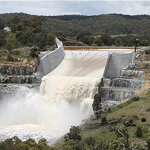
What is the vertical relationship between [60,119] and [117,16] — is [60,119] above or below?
below

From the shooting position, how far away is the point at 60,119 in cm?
3003

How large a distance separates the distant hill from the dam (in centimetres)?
5277

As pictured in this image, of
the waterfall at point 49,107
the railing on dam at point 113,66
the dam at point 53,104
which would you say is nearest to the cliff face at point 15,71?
the dam at point 53,104

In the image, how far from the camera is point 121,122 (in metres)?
22.3

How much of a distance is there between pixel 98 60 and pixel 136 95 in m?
11.9

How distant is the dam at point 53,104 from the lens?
28078 mm

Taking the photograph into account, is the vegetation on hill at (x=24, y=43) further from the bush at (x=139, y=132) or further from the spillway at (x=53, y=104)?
the bush at (x=139, y=132)

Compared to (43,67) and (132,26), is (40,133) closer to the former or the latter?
(43,67)

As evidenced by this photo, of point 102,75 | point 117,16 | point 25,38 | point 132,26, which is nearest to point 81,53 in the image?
point 102,75

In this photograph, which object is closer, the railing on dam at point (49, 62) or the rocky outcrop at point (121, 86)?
the rocky outcrop at point (121, 86)

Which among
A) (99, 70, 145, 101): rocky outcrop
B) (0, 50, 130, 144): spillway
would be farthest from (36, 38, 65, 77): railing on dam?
(99, 70, 145, 101): rocky outcrop

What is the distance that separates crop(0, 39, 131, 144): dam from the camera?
28078 millimetres

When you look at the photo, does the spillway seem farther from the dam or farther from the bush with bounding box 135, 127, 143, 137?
the bush with bounding box 135, 127, 143, 137

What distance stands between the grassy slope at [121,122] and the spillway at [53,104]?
161 inches
